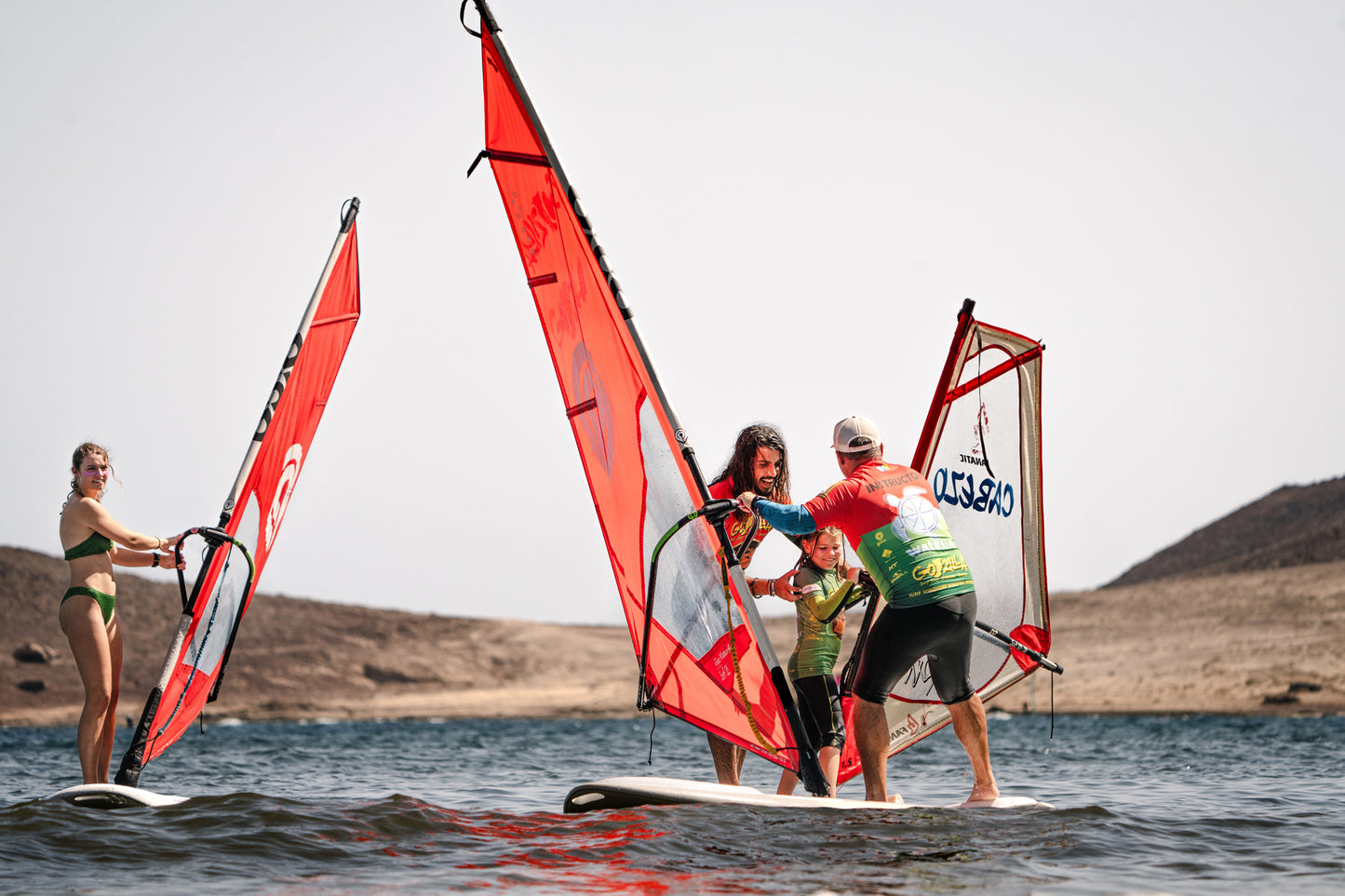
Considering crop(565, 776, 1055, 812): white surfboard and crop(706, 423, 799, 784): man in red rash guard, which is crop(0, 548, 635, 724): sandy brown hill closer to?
crop(706, 423, 799, 784): man in red rash guard

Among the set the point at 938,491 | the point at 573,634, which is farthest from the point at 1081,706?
the point at 938,491

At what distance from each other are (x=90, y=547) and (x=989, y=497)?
5.16 metres

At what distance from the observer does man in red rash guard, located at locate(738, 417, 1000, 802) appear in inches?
207

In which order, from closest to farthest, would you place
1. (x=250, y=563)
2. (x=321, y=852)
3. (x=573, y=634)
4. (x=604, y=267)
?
(x=321, y=852) < (x=604, y=267) < (x=250, y=563) < (x=573, y=634)

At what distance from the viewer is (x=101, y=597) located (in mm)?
5832

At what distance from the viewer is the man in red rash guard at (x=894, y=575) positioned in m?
5.25

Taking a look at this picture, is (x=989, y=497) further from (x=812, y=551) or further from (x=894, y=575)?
(x=894, y=575)

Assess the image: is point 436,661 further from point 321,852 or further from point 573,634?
point 321,852

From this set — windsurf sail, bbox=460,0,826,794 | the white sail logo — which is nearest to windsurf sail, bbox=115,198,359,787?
the white sail logo

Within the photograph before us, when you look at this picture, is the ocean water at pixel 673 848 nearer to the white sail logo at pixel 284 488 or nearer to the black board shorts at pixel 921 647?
the black board shorts at pixel 921 647

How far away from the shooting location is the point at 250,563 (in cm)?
638

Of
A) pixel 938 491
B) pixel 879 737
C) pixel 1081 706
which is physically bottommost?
pixel 1081 706

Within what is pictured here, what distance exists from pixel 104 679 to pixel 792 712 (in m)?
3.67

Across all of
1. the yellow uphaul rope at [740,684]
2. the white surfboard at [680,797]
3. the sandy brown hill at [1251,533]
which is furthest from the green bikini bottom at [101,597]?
the sandy brown hill at [1251,533]
